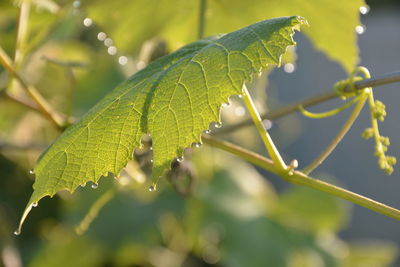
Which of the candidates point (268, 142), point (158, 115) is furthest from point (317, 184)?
point (158, 115)

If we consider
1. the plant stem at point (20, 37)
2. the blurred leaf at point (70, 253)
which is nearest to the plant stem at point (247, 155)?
the plant stem at point (20, 37)

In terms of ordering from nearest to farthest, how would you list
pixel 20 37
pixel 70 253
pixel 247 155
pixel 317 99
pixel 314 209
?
pixel 247 155, pixel 317 99, pixel 20 37, pixel 70 253, pixel 314 209

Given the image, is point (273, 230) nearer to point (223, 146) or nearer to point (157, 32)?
point (157, 32)

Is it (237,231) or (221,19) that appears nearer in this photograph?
(221,19)

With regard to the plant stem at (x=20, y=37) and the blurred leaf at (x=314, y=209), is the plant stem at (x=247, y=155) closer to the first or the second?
the plant stem at (x=20, y=37)

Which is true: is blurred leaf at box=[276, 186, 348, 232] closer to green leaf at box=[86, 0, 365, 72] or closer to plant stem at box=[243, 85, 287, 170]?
green leaf at box=[86, 0, 365, 72]

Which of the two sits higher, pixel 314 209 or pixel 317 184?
pixel 317 184

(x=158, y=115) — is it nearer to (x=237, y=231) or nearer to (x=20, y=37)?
(x=20, y=37)
